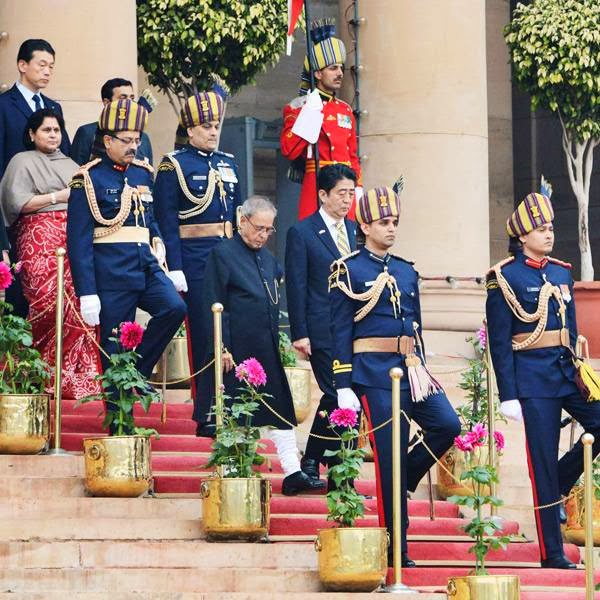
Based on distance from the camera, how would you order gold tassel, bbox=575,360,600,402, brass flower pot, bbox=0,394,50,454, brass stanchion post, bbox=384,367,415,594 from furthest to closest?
brass flower pot, bbox=0,394,50,454 < gold tassel, bbox=575,360,600,402 < brass stanchion post, bbox=384,367,415,594

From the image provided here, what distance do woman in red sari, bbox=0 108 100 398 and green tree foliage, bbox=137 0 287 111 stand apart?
2.69 meters

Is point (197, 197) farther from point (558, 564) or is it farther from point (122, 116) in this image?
point (558, 564)

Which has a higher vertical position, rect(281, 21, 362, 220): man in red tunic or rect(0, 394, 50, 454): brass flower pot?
rect(281, 21, 362, 220): man in red tunic

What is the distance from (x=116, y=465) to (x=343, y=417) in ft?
4.54

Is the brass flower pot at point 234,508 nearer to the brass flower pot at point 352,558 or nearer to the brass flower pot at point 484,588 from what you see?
the brass flower pot at point 352,558

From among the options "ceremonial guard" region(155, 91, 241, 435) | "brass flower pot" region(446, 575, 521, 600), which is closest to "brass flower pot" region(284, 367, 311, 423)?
"ceremonial guard" region(155, 91, 241, 435)

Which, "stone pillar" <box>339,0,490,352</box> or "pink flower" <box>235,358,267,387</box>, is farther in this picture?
"stone pillar" <box>339,0,490,352</box>

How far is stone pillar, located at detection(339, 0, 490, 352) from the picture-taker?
60.3ft

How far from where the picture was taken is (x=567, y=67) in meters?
19.4

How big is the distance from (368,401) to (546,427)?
105cm

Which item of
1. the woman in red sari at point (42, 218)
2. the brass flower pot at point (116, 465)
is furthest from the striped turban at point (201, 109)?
the brass flower pot at point (116, 465)

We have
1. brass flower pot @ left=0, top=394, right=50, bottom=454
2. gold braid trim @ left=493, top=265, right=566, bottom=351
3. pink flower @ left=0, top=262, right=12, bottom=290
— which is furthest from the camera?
pink flower @ left=0, top=262, right=12, bottom=290

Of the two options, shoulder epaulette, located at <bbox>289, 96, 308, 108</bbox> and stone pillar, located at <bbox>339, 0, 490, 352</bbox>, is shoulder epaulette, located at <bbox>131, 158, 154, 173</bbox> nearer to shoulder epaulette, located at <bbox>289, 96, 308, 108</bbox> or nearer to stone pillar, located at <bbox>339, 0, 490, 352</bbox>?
shoulder epaulette, located at <bbox>289, 96, 308, 108</bbox>

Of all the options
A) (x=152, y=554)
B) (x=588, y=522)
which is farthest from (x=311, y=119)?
(x=588, y=522)
